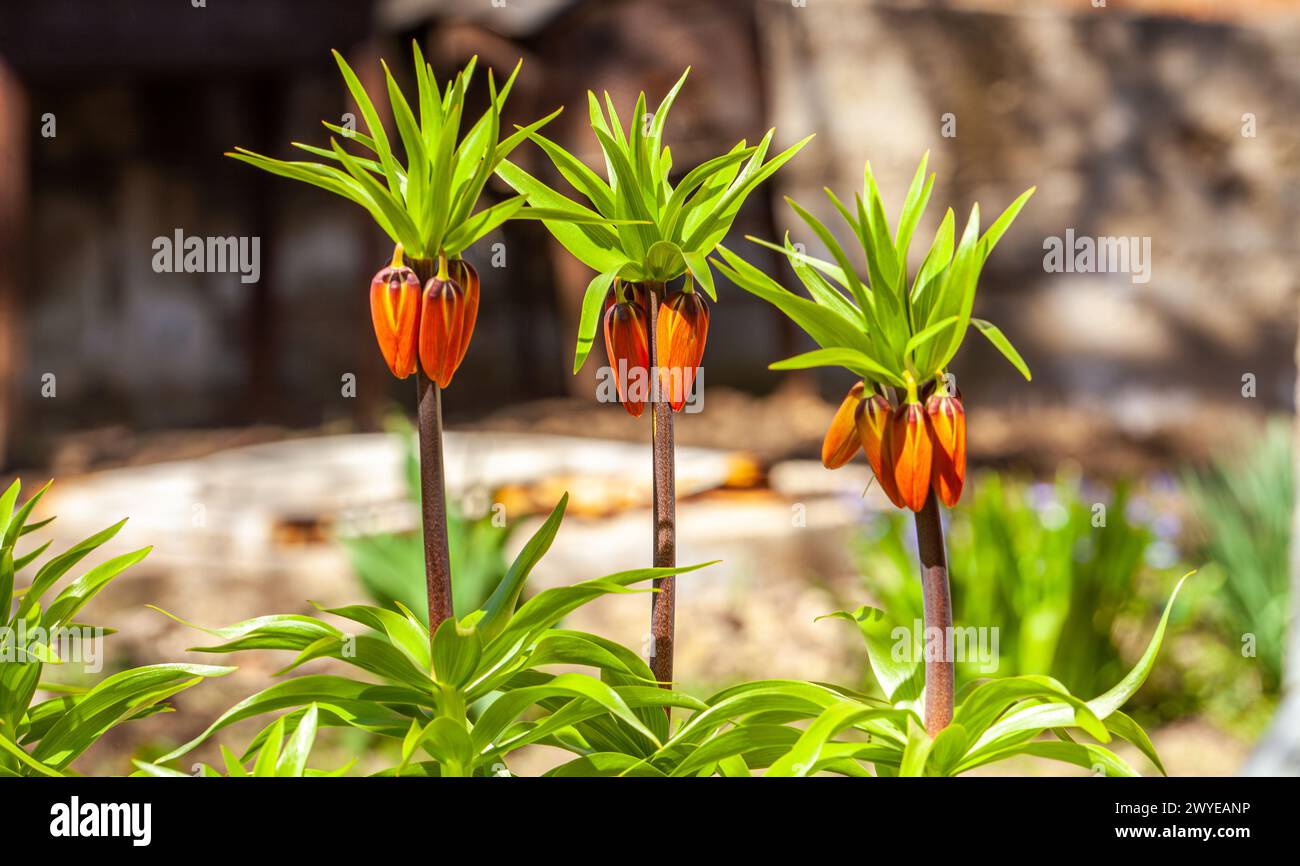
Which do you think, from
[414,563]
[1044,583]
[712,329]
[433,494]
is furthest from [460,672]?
[712,329]

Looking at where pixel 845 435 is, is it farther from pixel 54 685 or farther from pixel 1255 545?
pixel 1255 545

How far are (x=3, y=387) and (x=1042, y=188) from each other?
3.64 m

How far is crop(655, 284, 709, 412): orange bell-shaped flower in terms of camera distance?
20.9 inches

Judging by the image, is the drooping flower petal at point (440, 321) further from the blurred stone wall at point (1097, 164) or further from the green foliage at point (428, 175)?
the blurred stone wall at point (1097, 164)

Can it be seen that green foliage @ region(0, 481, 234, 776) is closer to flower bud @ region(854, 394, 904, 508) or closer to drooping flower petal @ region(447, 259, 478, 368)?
drooping flower petal @ region(447, 259, 478, 368)

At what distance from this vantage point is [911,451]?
A: 492 mm

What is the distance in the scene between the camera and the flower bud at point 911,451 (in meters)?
0.49

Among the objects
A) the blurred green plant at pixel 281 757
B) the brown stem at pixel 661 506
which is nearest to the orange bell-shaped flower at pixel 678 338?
the brown stem at pixel 661 506

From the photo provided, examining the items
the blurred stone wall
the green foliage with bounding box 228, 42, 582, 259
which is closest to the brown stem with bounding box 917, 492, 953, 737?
the green foliage with bounding box 228, 42, 582, 259

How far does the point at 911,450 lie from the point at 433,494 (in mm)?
219

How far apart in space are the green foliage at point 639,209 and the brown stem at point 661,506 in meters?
0.02

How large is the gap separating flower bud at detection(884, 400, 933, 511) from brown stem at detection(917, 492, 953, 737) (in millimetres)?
12

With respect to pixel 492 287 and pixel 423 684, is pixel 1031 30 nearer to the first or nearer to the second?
pixel 492 287

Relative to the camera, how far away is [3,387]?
12.0 ft
